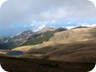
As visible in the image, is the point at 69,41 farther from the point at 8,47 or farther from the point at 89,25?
the point at 8,47

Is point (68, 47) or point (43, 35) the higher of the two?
point (43, 35)

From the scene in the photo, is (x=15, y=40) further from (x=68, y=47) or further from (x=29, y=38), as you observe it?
(x=68, y=47)

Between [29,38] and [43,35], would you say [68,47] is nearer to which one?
[43,35]

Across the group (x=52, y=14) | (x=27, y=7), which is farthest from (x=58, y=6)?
(x=27, y=7)

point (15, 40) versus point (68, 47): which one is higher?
point (15, 40)

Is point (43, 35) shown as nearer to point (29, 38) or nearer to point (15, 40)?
point (29, 38)

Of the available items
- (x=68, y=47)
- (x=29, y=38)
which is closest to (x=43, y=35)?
(x=29, y=38)

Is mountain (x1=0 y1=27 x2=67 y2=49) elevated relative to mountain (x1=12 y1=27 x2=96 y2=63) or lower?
elevated

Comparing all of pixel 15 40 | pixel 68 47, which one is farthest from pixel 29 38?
Answer: pixel 68 47

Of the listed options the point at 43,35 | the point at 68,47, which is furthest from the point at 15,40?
the point at 68,47

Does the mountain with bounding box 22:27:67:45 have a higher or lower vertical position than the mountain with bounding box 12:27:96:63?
higher

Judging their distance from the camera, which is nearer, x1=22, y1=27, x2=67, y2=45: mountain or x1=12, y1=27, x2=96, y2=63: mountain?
x1=12, y1=27, x2=96, y2=63: mountain

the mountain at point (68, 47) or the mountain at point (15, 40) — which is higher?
the mountain at point (15, 40)

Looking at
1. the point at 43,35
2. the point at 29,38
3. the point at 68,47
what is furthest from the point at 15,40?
the point at 68,47
